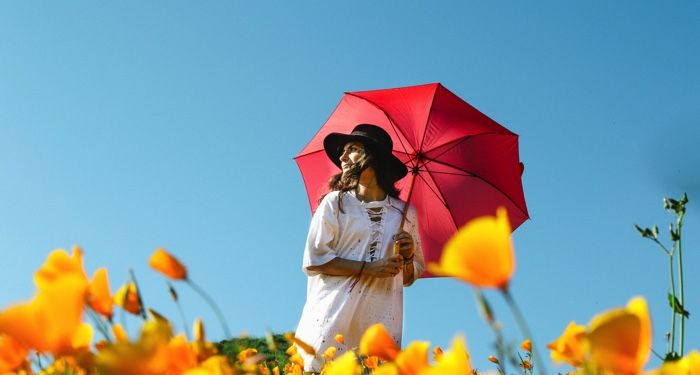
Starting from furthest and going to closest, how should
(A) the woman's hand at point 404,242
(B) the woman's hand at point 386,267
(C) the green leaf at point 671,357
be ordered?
(A) the woman's hand at point 404,242
(B) the woman's hand at point 386,267
(C) the green leaf at point 671,357

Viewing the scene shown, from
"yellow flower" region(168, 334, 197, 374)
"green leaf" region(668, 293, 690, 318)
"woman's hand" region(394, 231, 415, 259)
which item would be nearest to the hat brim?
"woman's hand" region(394, 231, 415, 259)

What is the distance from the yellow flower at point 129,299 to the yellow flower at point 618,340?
0.75m

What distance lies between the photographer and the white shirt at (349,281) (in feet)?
12.6

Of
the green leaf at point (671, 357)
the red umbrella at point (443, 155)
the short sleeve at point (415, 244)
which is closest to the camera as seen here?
the green leaf at point (671, 357)

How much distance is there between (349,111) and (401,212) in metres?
1.11

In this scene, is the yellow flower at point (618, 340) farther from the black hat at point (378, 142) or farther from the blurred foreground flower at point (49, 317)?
the black hat at point (378, 142)

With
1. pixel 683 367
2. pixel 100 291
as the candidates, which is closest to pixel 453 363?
pixel 683 367

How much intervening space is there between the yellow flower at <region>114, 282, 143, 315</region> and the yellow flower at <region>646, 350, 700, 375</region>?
79 centimetres

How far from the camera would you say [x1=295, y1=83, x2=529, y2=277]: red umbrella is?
4.59 metres

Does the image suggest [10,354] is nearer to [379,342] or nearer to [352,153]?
[379,342]

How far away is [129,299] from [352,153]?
3.11 metres

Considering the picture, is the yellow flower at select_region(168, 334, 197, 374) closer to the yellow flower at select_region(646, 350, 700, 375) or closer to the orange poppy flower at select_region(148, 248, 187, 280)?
the orange poppy flower at select_region(148, 248, 187, 280)

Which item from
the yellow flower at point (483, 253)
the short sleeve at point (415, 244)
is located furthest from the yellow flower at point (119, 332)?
the short sleeve at point (415, 244)

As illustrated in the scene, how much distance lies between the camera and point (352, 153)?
167 inches
